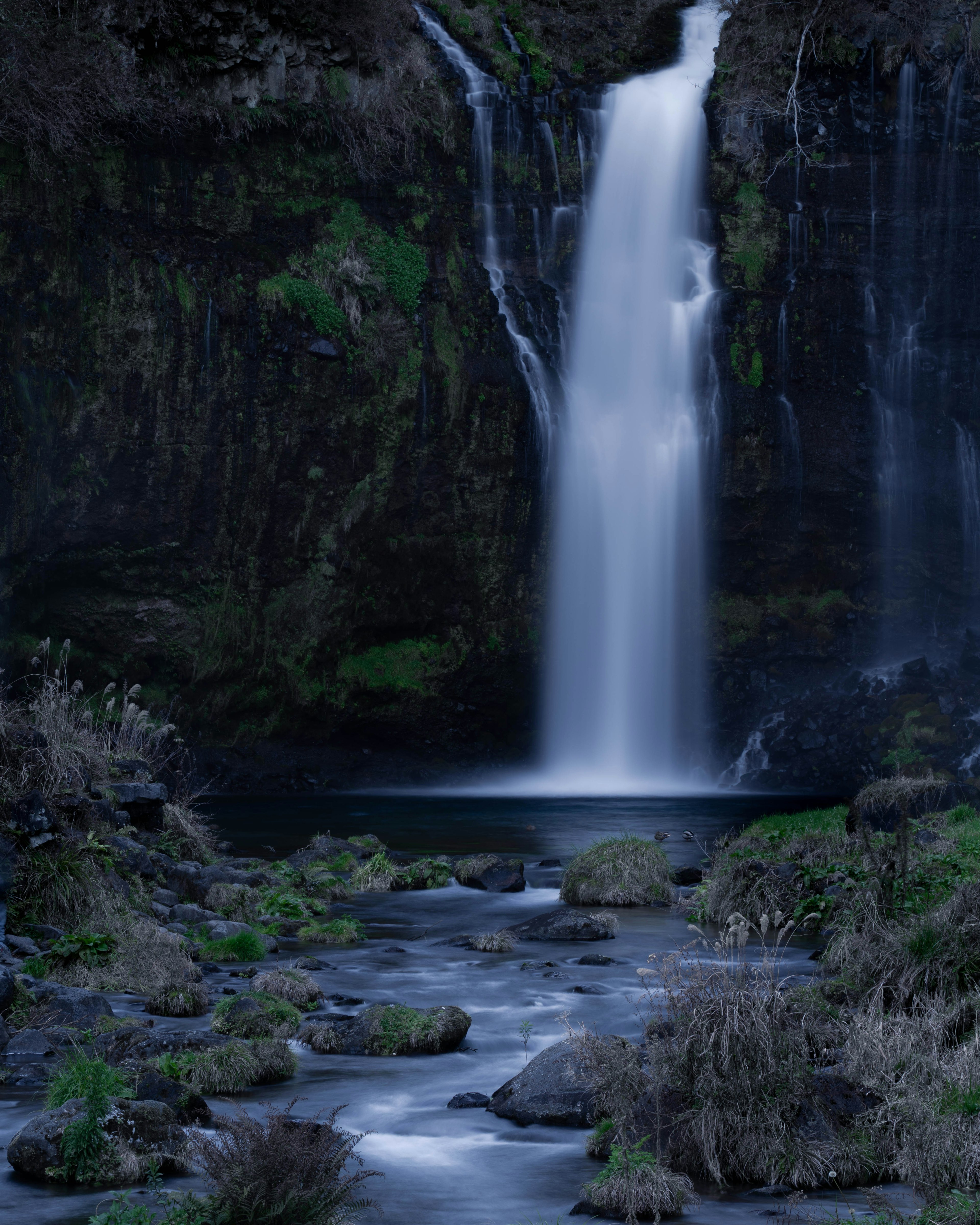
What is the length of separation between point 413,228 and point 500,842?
1962 cm

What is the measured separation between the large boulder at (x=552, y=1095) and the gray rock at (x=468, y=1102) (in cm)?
7

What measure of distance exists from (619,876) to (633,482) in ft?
68.0

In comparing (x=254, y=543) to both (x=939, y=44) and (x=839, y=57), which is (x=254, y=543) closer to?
(x=839, y=57)

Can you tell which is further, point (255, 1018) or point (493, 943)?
point (493, 943)

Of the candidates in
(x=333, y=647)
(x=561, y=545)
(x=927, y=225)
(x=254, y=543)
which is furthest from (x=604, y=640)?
(x=927, y=225)

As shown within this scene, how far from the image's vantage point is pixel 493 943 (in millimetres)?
11492

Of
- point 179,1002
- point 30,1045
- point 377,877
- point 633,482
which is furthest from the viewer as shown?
point 633,482

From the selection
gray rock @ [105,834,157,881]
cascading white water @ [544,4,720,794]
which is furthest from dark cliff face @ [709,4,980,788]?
gray rock @ [105,834,157,881]

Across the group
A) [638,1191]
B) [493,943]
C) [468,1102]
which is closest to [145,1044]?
[468,1102]

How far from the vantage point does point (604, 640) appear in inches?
1324

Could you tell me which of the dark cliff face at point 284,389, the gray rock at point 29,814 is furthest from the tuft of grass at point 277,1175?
the dark cliff face at point 284,389

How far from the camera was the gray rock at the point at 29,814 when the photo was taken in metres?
10.4

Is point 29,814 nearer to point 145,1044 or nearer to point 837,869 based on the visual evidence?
point 145,1044

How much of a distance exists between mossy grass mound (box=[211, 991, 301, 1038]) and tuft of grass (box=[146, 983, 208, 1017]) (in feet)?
0.88
